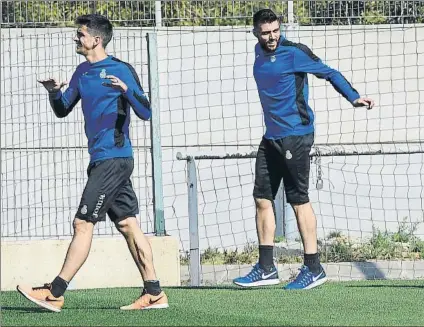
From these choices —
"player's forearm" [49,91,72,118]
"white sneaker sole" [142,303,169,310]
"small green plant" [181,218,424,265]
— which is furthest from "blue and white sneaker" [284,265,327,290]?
"small green plant" [181,218,424,265]

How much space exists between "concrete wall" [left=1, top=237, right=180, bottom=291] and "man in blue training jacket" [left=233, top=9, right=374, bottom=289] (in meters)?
1.45

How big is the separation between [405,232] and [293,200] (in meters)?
4.36

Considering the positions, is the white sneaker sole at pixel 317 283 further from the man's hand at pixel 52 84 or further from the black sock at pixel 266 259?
the man's hand at pixel 52 84

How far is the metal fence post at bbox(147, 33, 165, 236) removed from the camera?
34.4 feet

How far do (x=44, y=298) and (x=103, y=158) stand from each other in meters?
→ 0.95

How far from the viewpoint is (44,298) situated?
7586mm

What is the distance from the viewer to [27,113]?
11789 mm

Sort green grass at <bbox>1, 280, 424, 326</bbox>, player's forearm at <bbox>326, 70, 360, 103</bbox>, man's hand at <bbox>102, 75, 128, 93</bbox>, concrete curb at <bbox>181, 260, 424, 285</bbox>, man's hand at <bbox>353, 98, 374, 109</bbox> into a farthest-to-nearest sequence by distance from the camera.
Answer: concrete curb at <bbox>181, 260, 424, 285</bbox> < player's forearm at <bbox>326, 70, 360, 103</bbox> < man's hand at <bbox>353, 98, 374, 109</bbox> < man's hand at <bbox>102, 75, 128, 93</bbox> < green grass at <bbox>1, 280, 424, 326</bbox>

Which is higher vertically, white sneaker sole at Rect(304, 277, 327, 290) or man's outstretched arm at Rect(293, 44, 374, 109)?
man's outstretched arm at Rect(293, 44, 374, 109)

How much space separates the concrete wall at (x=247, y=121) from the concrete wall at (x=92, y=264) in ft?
5.77

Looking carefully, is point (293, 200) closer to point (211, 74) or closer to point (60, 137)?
point (60, 137)

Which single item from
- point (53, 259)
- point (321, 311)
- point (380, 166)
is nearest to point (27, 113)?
point (53, 259)

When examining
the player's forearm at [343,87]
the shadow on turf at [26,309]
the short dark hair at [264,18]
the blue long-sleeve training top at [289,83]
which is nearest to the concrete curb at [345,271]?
the blue long-sleeve training top at [289,83]

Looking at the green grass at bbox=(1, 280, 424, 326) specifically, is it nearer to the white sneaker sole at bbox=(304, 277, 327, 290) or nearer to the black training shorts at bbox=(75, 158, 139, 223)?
the white sneaker sole at bbox=(304, 277, 327, 290)
